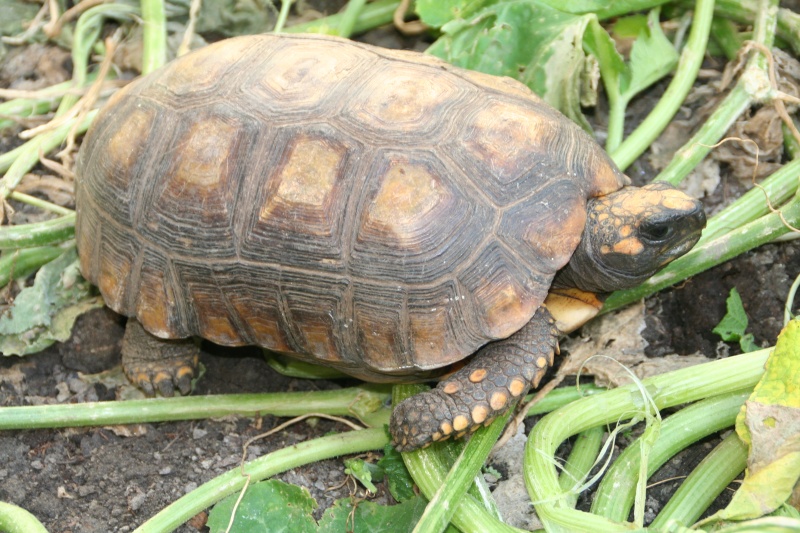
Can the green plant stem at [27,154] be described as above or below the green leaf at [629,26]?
below

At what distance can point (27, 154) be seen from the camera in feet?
13.8

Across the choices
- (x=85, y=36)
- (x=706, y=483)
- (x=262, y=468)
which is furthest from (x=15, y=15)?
(x=706, y=483)

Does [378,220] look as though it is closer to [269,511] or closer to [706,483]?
[269,511]

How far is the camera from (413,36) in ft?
16.4

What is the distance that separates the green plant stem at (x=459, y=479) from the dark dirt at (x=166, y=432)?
0.47 m

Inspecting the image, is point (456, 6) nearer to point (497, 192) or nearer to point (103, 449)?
point (497, 192)

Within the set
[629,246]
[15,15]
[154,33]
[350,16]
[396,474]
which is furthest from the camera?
[15,15]

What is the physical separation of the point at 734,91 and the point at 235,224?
2.53 m

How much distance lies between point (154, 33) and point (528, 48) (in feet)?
6.87

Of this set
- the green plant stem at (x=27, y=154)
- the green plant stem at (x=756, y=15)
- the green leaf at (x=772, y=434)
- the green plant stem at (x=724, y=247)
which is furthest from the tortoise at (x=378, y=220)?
the green plant stem at (x=756, y=15)

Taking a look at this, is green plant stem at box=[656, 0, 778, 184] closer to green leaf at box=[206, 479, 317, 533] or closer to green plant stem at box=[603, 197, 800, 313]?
green plant stem at box=[603, 197, 800, 313]

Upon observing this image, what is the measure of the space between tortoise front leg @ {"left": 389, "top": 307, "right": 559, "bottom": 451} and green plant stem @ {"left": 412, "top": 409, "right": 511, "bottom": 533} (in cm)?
8

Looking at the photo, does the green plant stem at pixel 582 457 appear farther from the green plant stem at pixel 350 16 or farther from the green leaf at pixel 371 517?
the green plant stem at pixel 350 16

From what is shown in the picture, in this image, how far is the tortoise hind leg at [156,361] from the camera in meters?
3.74
